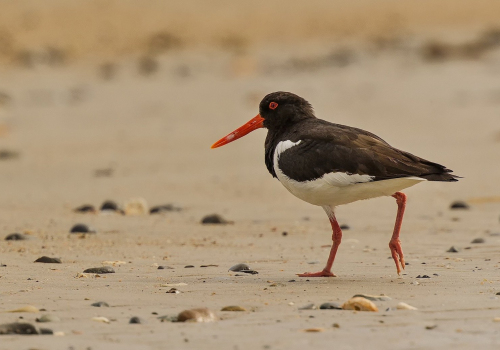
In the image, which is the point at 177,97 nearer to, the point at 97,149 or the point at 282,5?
the point at 97,149

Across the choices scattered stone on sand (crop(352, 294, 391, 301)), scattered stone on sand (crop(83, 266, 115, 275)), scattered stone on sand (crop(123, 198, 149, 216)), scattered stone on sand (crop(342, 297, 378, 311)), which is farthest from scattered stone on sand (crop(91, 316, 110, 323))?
scattered stone on sand (crop(123, 198, 149, 216))

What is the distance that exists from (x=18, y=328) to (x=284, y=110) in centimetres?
313

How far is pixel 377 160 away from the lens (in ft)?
19.0

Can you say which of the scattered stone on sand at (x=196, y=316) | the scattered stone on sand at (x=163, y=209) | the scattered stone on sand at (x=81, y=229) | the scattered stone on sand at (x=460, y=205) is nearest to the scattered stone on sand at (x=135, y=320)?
the scattered stone on sand at (x=196, y=316)

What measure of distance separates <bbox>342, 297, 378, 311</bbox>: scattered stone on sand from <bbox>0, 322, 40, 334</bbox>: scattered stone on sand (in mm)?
1571

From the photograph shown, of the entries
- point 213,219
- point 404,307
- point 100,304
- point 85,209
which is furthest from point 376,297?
point 85,209

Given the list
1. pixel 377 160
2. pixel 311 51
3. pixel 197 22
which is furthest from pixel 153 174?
Answer: pixel 197 22

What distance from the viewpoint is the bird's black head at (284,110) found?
6785 millimetres

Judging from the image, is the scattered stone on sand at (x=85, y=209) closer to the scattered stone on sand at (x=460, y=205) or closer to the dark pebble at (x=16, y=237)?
the dark pebble at (x=16, y=237)

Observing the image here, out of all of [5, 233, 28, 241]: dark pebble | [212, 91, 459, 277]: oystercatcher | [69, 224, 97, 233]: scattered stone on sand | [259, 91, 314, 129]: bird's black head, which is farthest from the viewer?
[69, 224, 97, 233]: scattered stone on sand

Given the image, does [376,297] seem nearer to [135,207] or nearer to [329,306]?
[329,306]

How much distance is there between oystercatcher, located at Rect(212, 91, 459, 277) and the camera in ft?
18.9

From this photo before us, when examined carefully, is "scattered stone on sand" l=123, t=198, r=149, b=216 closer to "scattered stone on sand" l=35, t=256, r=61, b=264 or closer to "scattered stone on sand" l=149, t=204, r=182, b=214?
"scattered stone on sand" l=149, t=204, r=182, b=214

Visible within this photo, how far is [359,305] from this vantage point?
4.64 metres
